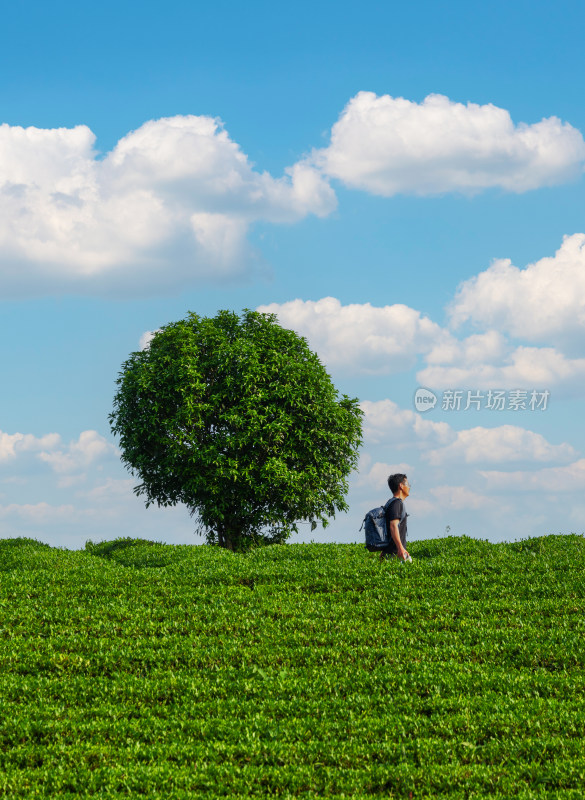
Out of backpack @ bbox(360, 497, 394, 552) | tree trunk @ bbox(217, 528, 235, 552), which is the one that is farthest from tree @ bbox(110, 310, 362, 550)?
backpack @ bbox(360, 497, 394, 552)

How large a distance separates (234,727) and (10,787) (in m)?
3.27

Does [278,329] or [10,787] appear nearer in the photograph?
[10,787]

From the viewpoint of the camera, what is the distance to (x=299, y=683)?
1272 centimetres

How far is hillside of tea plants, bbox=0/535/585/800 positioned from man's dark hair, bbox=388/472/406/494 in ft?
8.21

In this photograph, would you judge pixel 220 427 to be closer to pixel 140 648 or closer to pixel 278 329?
pixel 278 329

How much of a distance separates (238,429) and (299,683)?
23.1 metres

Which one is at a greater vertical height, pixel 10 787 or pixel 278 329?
pixel 278 329

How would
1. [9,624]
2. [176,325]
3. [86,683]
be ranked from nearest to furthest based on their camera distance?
1. [86,683]
2. [9,624]
3. [176,325]

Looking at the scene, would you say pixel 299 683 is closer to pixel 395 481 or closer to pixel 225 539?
pixel 395 481

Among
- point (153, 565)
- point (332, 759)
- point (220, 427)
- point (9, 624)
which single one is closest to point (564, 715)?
point (332, 759)

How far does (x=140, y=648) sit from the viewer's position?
48.5 feet

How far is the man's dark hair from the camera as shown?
65.1 ft

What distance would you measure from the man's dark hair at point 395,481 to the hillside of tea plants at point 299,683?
2.50 metres

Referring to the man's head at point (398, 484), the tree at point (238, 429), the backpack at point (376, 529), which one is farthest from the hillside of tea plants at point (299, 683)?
the tree at point (238, 429)
